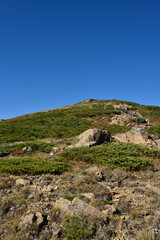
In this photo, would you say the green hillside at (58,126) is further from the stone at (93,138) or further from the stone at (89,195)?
the stone at (89,195)

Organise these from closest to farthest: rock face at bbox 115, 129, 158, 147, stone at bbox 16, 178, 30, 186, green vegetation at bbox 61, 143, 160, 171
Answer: stone at bbox 16, 178, 30, 186, green vegetation at bbox 61, 143, 160, 171, rock face at bbox 115, 129, 158, 147

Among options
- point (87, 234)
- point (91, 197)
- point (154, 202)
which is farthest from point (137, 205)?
point (87, 234)

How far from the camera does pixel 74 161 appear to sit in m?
11.4

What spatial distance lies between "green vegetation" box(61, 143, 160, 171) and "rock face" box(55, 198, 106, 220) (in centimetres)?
501

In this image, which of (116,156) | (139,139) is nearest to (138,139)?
(139,139)

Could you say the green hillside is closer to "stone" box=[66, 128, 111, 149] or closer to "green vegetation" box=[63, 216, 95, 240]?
"stone" box=[66, 128, 111, 149]

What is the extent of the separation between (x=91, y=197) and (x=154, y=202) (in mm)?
2472

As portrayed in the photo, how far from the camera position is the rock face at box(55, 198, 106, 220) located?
473cm

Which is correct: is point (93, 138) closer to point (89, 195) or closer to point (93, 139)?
point (93, 139)

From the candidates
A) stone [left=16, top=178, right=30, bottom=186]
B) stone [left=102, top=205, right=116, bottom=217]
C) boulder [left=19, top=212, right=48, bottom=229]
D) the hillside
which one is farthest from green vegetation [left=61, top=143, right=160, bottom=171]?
boulder [left=19, top=212, right=48, bottom=229]

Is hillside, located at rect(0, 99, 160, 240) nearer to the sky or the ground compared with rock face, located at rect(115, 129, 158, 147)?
nearer to the ground

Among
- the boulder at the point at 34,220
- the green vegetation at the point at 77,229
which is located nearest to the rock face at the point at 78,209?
the green vegetation at the point at 77,229

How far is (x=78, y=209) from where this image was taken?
4.90 meters

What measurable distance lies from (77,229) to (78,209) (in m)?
0.67
